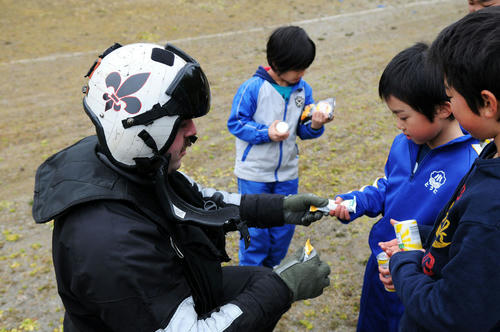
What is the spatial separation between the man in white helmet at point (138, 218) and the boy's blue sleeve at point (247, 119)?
1.55 meters

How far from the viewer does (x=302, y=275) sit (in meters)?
2.43

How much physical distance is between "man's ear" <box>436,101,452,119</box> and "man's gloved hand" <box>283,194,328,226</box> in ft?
3.04

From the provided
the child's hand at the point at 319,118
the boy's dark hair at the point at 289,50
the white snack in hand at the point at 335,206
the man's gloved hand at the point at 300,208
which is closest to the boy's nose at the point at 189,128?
the man's gloved hand at the point at 300,208

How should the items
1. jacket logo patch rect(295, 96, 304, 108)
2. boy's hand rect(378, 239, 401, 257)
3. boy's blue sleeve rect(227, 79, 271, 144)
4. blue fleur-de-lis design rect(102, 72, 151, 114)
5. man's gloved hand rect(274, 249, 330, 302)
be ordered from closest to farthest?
blue fleur-de-lis design rect(102, 72, 151, 114)
boy's hand rect(378, 239, 401, 257)
man's gloved hand rect(274, 249, 330, 302)
boy's blue sleeve rect(227, 79, 271, 144)
jacket logo patch rect(295, 96, 304, 108)

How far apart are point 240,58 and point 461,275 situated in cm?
1018

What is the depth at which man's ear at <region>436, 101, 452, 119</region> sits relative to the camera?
2.47 metres

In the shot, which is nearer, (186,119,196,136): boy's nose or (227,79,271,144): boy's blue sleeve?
(186,119,196,136): boy's nose

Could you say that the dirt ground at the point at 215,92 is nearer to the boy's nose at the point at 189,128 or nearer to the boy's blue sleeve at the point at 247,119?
the boy's blue sleeve at the point at 247,119

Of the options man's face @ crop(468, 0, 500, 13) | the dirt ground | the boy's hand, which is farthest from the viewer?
the dirt ground

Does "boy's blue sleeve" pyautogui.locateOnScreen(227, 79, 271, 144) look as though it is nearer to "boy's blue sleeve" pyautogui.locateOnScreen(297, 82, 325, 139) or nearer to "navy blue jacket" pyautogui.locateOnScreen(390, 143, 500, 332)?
"boy's blue sleeve" pyautogui.locateOnScreen(297, 82, 325, 139)

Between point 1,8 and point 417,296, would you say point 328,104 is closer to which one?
point 417,296

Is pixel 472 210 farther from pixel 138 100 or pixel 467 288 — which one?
pixel 138 100

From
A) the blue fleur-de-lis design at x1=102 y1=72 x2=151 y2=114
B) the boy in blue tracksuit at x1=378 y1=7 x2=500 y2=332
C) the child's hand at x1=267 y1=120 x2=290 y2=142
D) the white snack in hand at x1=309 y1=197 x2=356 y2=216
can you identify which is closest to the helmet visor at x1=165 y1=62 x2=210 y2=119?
the blue fleur-de-lis design at x1=102 y1=72 x2=151 y2=114

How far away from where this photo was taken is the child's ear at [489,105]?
1523 millimetres
